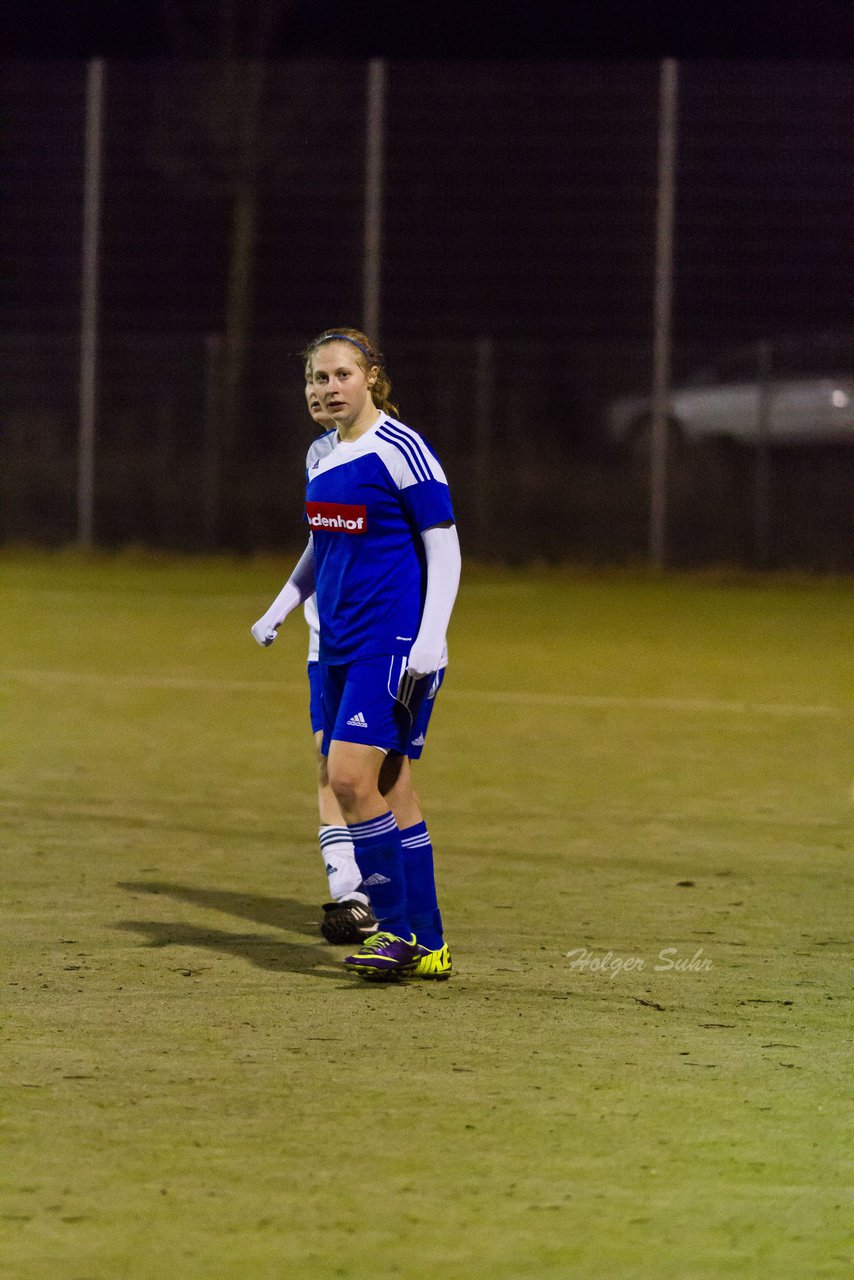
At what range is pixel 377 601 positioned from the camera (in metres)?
5.87

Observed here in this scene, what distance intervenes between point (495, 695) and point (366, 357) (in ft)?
22.7

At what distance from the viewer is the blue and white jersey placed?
19.1 ft

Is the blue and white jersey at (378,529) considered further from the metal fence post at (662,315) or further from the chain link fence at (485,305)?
the chain link fence at (485,305)

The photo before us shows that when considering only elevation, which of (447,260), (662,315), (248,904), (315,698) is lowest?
(248,904)

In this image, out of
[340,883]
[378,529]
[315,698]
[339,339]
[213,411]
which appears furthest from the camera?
[213,411]

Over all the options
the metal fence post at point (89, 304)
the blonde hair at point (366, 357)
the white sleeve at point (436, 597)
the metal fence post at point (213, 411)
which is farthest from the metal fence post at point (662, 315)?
the white sleeve at point (436, 597)

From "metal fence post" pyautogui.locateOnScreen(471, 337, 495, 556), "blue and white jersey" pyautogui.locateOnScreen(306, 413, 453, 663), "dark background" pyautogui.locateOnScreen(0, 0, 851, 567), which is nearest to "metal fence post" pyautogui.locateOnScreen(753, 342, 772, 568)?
"dark background" pyautogui.locateOnScreen(0, 0, 851, 567)

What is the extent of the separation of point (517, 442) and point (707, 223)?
11.2 feet

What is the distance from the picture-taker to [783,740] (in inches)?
440

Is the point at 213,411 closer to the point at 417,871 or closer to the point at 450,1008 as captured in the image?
the point at 417,871

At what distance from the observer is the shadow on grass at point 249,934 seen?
20.2ft

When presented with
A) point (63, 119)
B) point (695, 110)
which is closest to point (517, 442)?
point (695, 110)

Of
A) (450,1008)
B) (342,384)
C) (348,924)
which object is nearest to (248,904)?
(348,924)

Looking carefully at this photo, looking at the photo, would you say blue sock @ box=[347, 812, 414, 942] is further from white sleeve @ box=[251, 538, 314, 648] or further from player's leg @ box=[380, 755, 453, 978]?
white sleeve @ box=[251, 538, 314, 648]
